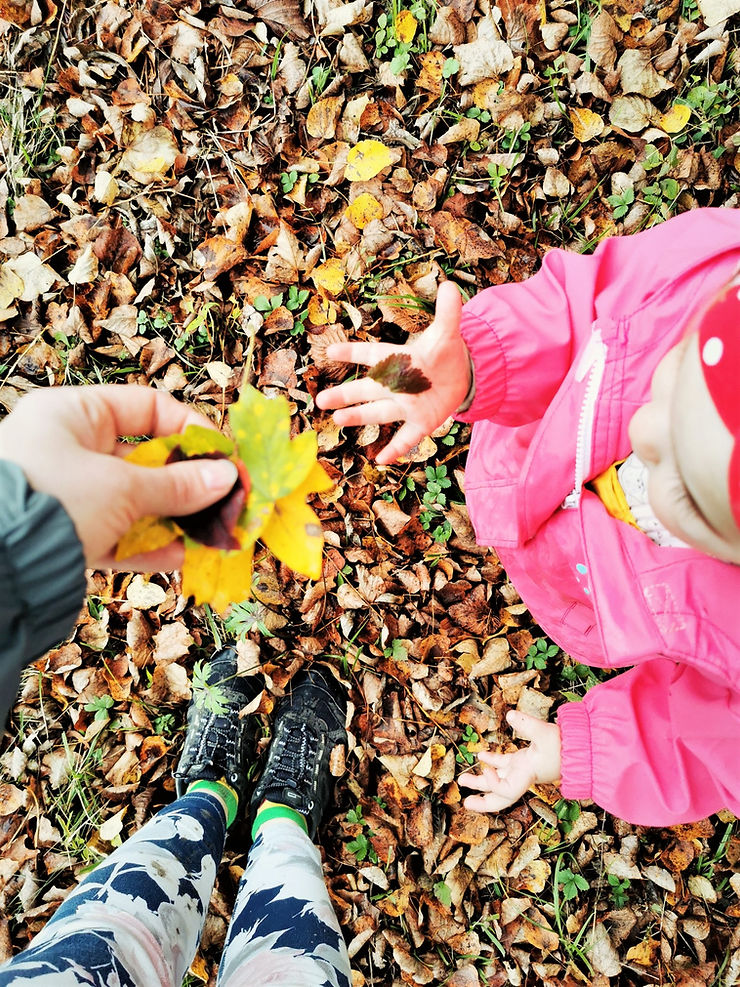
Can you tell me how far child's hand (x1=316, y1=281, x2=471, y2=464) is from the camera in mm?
1453

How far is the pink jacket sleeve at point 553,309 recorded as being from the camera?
1.39m

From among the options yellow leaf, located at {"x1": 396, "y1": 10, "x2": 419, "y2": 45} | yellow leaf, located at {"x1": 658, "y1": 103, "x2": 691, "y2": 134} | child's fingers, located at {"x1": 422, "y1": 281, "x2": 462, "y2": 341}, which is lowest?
child's fingers, located at {"x1": 422, "y1": 281, "x2": 462, "y2": 341}

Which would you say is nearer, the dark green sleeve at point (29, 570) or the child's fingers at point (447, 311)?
the dark green sleeve at point (29, 570)

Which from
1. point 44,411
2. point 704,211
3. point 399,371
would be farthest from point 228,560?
point 704,211

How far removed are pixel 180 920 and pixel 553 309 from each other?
63.7 inches

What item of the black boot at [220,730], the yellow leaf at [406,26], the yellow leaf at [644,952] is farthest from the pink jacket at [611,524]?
the yellow leaf at [406,26]

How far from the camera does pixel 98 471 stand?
0.93 m

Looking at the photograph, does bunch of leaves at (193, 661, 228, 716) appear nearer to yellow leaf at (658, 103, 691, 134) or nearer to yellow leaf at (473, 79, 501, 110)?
yellow leaf at (473, 79, 501, 110)

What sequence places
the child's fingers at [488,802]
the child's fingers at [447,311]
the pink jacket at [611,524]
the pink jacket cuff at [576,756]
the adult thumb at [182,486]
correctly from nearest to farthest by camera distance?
the adult thumb at [182,486] < the pink jacket at [611,524] < the child's fingers at [447,311] < the pink jacket cuff at [576,756] < the child's fingers at [488,802]

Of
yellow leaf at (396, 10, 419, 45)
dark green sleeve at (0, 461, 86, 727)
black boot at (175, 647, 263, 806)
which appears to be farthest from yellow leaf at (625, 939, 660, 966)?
yellow leaf at (396, 10, 419, 45)

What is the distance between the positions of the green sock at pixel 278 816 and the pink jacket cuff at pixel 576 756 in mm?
804

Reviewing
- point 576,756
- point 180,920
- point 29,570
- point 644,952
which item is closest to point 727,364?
point 29,570

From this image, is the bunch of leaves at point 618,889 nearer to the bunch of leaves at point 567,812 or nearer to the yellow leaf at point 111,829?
the bunch of leaves at point 567,812

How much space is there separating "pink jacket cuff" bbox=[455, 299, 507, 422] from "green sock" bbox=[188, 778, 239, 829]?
138cm
